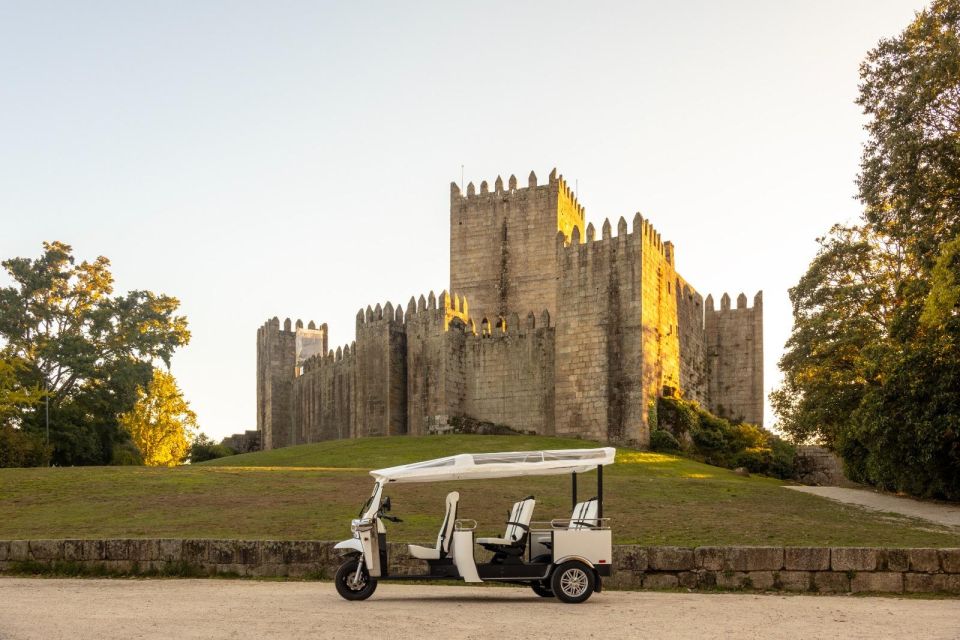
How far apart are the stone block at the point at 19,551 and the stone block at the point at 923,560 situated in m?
13.8

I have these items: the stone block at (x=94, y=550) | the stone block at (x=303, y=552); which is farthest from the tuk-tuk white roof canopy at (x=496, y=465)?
the stone block at (x=94, y=550)

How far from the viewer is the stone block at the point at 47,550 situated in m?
17.4

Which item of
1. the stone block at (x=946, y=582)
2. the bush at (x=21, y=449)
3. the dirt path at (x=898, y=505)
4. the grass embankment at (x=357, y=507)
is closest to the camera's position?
the stone block at (x=946, y=582)

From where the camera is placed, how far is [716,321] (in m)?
58.0

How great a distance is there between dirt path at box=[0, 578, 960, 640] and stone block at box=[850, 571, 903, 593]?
2.59 feet

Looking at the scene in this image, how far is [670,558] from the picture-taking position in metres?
16.0

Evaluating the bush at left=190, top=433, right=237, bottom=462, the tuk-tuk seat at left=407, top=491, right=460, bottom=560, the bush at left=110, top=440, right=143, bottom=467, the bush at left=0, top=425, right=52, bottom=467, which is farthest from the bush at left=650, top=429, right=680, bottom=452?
the tuk-tuk seat at left=407, top=491, right=460, bottom=560

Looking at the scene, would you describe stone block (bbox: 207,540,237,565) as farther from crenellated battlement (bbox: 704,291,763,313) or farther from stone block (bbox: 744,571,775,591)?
crenellated battlement (bbox: 704,291,763,313)

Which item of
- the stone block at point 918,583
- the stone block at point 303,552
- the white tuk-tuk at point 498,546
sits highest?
the white tuk-tuk at point 498,546

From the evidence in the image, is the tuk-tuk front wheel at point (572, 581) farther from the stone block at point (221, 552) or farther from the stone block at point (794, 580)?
the stone block at point (221, 552)

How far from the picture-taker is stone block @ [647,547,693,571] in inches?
627

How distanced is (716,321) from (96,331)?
3238cm

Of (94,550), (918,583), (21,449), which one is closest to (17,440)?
(21,449)

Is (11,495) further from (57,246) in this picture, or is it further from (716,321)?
(716,321)
